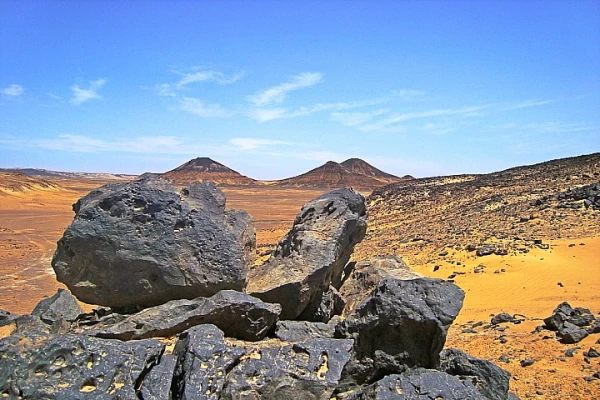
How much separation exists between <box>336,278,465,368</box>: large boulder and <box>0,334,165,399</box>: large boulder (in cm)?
269

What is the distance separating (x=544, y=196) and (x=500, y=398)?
23.9 metres

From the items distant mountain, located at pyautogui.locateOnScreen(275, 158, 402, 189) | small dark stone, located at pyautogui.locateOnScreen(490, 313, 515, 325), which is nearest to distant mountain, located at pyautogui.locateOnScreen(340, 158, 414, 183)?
distant mountain, located at pyautogui.locateOnScreen(275, 158, 402, 189)

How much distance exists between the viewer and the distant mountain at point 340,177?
11859 cm

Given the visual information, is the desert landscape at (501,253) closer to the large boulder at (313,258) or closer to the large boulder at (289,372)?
the large boulder at (313,258)

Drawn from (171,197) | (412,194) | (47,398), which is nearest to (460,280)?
(171,197)

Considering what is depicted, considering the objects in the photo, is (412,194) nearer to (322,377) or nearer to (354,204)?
(354,204)

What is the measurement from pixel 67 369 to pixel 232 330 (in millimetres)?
2218

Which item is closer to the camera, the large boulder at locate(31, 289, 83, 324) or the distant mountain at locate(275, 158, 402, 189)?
the large boulder at locate(31, 289, 83, 324)

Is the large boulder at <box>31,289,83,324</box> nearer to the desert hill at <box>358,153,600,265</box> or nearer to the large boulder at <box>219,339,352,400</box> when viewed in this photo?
the large boulder at <box>219,339,352,400</box>

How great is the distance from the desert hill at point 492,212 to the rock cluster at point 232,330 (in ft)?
37.4

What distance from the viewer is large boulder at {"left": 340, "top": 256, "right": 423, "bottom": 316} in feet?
29.7

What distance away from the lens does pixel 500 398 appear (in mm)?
5621

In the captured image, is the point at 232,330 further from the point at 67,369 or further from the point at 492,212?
the point at 492,212

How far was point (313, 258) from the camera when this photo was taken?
7.52 meters
